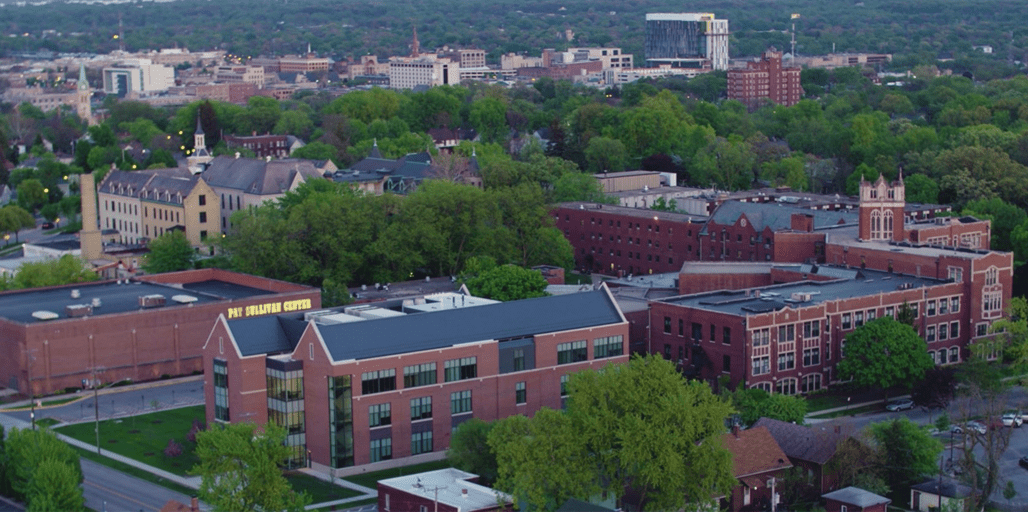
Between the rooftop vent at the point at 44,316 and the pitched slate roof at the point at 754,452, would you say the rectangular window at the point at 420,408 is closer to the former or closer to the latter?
the pitched slate roof at the point at 754,452

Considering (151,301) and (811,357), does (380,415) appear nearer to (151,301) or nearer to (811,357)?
(151,301)

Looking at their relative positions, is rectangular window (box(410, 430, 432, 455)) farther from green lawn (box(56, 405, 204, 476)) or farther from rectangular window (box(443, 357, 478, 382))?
green lawn (box(56, 405, 204, 476))

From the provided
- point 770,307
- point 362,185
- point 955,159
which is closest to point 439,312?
point 770,307

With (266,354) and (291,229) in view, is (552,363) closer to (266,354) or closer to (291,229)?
(266,354)

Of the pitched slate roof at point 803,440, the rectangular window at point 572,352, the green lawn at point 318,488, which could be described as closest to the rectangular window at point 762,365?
the rectangular window at point 572,352

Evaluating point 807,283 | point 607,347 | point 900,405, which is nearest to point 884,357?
point 900,405
